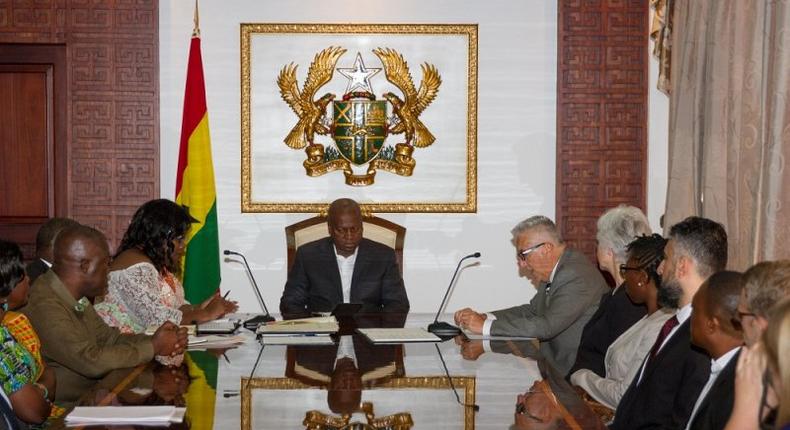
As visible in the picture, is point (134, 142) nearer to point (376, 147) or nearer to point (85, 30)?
point (85, 30)

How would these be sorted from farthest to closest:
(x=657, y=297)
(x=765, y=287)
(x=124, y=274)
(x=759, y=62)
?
(x=759, y=62) → (x=124, y=274) → (x=657, y=297) → (x=765, y=287)

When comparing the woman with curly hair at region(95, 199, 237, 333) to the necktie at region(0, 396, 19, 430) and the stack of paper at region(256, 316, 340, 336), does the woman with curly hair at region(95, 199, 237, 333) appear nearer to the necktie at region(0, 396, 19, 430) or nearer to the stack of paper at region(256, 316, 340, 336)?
the stack of paper at region(256, 316, 340, 336)

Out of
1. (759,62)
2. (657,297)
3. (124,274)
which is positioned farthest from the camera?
(759,62)

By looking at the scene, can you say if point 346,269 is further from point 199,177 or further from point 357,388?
point 357,388

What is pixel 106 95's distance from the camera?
640 cm

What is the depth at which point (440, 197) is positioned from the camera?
6504mm

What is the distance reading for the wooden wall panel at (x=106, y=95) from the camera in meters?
6.34

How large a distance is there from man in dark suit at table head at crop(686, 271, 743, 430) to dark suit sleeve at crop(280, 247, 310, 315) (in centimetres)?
300

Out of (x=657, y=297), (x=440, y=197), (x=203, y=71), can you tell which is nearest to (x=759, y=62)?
(x=657, y=297)

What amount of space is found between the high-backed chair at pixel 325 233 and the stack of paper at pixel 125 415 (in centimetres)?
318

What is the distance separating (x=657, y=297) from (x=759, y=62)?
70.8 inches

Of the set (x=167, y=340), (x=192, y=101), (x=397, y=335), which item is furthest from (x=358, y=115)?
(x=167, y=340)

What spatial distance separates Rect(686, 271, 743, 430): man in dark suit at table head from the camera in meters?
2.41

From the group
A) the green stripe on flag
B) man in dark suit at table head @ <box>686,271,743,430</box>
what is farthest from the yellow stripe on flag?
man in dark suit at table head @ <box>686,271,743,430</box>
